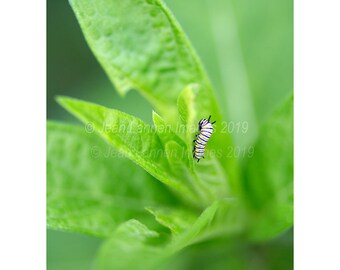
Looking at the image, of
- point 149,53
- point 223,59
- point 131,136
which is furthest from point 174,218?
point 223,59

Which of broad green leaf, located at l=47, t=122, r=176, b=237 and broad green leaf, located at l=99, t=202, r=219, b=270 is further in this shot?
broad green leaf, located at l=47, t=122, r=176, b=237

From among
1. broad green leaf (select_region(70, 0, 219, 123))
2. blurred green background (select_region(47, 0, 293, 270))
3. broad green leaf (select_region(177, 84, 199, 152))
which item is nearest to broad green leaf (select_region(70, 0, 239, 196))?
broad green leaf (select_region(70, 0, 219, 123))

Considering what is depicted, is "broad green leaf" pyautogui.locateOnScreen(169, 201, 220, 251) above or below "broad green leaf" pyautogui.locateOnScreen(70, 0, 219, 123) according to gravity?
below

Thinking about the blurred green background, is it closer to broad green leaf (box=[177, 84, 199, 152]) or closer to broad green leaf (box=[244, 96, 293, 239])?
broad green leaf (box=[244, 96, 293, 239])

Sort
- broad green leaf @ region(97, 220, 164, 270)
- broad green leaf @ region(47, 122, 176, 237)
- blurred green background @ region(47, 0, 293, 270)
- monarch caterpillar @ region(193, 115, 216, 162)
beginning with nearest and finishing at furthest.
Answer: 1. broad green leaf @ region(97, 220, 164, 270)
2. monarch caterpillar @ region(193, 115, 216, 162)
3. broad green leaf @ region(47, 122, 176, 237)
4. blurred green background @ region(47, 0, 293, 270)

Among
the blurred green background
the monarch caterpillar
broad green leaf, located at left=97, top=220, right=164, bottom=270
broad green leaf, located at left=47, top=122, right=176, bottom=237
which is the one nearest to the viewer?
broad green leaf, located at left=97, top=220, right=164, bottom=270

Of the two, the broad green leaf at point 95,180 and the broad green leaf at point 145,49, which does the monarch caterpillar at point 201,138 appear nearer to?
the broad green leaf at point 145,49

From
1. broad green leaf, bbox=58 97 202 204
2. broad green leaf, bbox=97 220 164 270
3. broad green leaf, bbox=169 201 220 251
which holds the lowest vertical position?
broad green leaf, bbox=97 220 164 270
